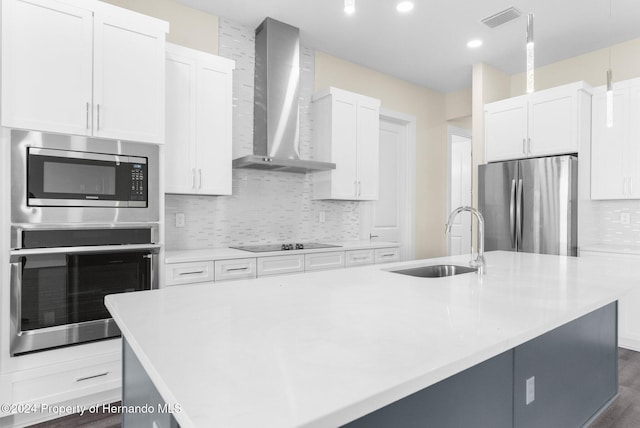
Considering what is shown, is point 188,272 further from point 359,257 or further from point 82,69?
point 359,257

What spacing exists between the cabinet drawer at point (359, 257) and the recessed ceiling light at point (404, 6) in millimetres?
2178

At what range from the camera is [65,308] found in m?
2.23

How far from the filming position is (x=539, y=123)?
3.93 meters

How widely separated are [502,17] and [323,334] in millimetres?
3502

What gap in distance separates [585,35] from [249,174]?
3556 millimetres

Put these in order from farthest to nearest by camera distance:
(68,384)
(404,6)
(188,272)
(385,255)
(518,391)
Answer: (385,255), (404,6), (188,272), (68,384), (518,391)

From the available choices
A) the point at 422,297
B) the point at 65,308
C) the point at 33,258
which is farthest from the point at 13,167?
the point at 422,297

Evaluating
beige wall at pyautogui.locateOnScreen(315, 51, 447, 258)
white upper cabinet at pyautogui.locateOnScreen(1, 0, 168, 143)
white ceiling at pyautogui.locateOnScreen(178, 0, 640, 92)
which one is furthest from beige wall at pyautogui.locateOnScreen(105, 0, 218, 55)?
beige wall at pyautogui.locateOnScreen(315, 51, 447, 258)

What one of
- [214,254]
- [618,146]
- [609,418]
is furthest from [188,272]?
[618,146]

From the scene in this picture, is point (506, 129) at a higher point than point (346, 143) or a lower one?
higher

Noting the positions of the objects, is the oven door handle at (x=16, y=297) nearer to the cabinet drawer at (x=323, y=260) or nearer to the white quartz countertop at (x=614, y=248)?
the cabinet drawer at (x=323, y=260)

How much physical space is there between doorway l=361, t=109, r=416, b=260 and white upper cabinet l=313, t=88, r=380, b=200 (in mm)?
768

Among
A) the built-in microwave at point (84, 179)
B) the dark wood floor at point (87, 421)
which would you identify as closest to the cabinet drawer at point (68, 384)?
the dark wood floor at point (87, 421)

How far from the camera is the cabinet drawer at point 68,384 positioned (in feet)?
6.86
